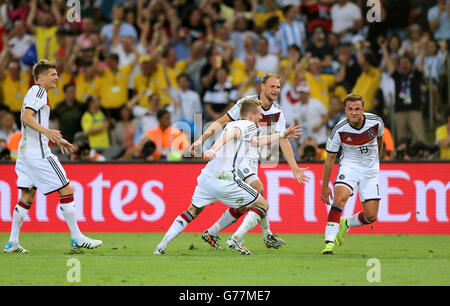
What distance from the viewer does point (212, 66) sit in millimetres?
17516

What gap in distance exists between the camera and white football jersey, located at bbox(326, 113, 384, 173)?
10945 mm

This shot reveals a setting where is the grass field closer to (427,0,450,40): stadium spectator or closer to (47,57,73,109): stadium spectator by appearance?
(47,57,73,109): stadium spectator

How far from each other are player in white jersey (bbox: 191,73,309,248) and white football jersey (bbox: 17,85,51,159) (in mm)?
2051

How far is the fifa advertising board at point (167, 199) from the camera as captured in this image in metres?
14.3

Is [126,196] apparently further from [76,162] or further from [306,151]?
[306,151]

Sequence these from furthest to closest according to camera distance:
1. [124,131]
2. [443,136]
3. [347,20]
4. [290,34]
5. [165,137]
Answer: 1. [347,20]
2. [290,34]
3. [124,131]
4. [165,137]
5. [443,136]

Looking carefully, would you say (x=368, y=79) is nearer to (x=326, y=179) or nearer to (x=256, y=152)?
(x=256, y=152)

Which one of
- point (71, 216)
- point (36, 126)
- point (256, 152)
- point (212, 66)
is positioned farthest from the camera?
point (212, 66)

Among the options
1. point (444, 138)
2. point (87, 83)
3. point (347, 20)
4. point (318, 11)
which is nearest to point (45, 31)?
point (87, 83)

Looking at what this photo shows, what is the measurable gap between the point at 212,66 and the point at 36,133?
7.56 metres

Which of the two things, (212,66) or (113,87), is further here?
(113,87)

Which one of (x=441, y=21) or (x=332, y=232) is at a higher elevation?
(x=441, y=21)

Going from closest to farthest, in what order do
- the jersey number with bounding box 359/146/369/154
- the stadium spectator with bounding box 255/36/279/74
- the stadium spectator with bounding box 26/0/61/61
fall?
1. the jersey number with bounding box 359/146/369/154
2. the stadium spectator with bounding box 255/36/279/74
3. the stadium spectator with bounding box 26/0/61/61

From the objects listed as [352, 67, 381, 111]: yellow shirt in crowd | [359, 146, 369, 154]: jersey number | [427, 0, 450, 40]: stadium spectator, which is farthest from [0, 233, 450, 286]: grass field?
[427, 0, 450, 40]: stadium spectator
